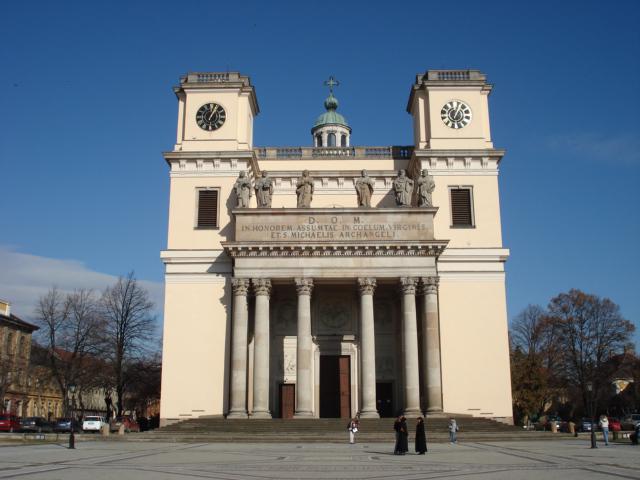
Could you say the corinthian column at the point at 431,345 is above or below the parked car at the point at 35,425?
above

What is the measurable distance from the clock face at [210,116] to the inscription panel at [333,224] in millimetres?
7748

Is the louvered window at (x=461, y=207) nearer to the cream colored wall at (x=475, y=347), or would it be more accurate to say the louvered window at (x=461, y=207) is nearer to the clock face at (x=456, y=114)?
the cream colored wall at (x=475, y=347)

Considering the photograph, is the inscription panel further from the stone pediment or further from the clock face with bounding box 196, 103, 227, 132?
the clock face with bounding box 196, 103, 227, 132

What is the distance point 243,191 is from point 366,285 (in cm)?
897

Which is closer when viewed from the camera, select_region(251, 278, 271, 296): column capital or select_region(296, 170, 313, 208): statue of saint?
select_region(251, 278, 271, 296): column capital

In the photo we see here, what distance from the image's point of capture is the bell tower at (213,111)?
139 feet

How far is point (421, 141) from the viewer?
42844 millimetres

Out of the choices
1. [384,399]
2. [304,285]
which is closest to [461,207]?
[304,285]

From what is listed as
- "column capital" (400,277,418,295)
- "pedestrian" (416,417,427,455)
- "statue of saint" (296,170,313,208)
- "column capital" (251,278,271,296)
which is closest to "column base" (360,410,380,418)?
"column capital" (400,277,418,295)

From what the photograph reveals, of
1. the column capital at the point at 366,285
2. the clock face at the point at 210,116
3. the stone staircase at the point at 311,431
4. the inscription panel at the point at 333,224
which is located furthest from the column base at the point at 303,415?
the clock face at the point at 210,116

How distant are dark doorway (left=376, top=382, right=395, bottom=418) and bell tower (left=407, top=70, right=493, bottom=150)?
14811 millimetres

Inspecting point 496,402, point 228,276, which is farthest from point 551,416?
point 228,276

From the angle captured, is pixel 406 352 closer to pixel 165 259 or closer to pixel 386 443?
pixel 386 443

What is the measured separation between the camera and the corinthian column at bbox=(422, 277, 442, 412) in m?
35.3
